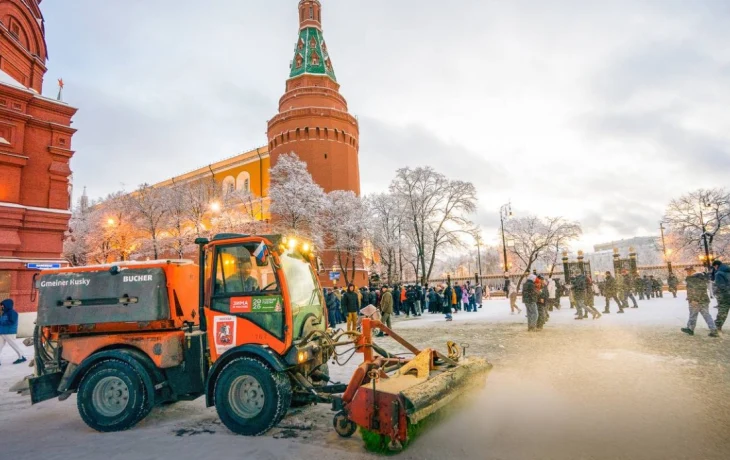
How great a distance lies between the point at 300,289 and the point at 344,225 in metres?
28.1

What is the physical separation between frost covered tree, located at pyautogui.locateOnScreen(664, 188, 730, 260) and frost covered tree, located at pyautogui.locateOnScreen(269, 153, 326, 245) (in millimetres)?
34017

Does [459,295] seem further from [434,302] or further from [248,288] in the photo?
[248,288]

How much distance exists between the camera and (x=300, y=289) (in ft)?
19.0

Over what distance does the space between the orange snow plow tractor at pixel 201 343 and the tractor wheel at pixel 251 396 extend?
12 millimetres

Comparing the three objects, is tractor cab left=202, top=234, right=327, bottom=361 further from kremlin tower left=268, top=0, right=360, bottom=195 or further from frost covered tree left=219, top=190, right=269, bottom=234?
kremlin tower left=268, top=0, right=360, bottom=195

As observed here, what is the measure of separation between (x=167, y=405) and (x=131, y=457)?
2.17m

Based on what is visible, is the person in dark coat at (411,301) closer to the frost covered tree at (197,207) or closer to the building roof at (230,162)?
the frost covered tree at (197,207)

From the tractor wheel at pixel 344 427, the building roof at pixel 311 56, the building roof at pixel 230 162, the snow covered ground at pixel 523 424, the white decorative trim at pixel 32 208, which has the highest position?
the building roof at pixel 311 56

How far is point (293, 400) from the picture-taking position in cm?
547

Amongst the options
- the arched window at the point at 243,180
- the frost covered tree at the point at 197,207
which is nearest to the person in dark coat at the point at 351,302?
the frost covered tree at the point at 197,207

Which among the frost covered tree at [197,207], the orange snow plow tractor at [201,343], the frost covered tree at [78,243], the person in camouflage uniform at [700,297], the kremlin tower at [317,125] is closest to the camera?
the orange snow plow tractor at [201,343]

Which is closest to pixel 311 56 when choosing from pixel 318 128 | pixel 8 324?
pixel 318 128

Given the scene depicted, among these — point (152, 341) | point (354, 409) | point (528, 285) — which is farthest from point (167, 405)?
point (528, 285)

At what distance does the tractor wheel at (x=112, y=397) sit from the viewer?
5.30 metres
